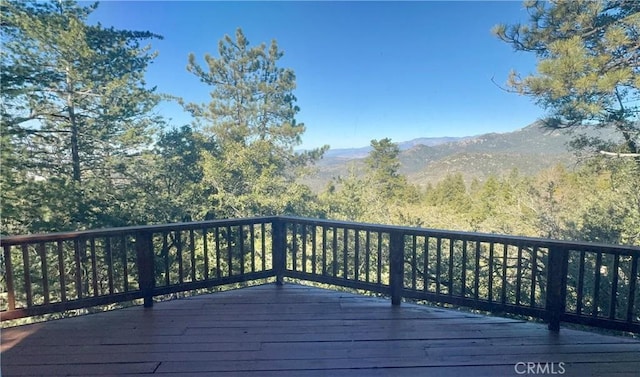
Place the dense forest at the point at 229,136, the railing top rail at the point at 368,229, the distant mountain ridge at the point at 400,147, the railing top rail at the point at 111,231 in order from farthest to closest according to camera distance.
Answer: the distant mountain ridge at the point at 400,147, the dense forest at the point at 229,136, the railing top rail at the point at 111,231, the railing top rail at the point at 368,229

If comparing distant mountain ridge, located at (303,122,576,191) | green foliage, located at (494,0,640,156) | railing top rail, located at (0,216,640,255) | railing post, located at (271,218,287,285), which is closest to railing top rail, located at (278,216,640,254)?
railing top rail, located at (0,216,640,255)

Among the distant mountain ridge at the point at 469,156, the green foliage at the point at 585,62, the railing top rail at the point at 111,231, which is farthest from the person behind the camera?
the distant mountain ridge at the point at 469,156

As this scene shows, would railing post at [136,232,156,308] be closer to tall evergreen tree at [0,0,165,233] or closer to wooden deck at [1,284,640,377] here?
wooden deck at [1,284,640,377]

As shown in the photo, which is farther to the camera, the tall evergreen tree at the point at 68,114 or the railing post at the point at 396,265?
the tall evergreen tree at the point at 68,114

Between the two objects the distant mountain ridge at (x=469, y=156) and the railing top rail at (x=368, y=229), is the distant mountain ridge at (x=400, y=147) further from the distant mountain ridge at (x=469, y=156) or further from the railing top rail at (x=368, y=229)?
the railing top rail at (x=368, y=229)

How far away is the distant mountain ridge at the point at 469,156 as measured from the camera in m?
7.11

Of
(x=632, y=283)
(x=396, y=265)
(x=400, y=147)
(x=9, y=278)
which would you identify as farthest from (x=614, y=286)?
(x=400, y=147)

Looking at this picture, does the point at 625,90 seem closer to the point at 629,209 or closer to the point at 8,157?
the point at 629,209

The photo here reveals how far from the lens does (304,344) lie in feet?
7.70

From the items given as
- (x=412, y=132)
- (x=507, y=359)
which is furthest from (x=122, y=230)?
(x=412, y=132)

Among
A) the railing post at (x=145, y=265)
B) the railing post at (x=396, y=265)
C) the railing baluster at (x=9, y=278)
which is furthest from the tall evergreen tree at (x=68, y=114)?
the railing post at (x=396, y=265)
